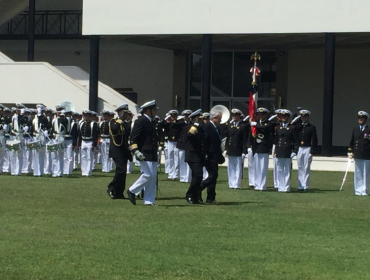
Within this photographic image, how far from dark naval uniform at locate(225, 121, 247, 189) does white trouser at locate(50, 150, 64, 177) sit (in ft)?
18.0

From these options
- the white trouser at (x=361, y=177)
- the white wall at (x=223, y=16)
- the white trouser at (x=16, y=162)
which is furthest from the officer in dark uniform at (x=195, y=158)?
the white wall at (x=223, y=16)

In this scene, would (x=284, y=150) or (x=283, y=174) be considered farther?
(x=284, y=150)

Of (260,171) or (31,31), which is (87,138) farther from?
(31,31)

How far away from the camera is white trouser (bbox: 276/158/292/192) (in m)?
20.1

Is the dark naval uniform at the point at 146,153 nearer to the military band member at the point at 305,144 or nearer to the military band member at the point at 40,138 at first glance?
the military band member at the point at 305,144

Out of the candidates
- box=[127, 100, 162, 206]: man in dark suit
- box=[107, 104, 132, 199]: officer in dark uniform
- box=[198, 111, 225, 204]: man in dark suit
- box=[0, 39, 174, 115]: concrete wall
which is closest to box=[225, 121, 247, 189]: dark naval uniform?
box=[107, 104, 132, 199]: officer in dark uniform

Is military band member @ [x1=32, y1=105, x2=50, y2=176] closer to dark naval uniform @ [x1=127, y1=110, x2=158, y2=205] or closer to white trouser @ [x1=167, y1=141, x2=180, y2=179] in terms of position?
white trouser @ [x1=167, y1=141, x2=180, y2=179]

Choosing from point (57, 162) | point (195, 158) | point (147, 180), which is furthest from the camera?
point (57, 162)

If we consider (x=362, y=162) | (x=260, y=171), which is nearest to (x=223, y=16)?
(x=260, y=171)

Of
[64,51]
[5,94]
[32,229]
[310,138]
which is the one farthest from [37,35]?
[32,229]

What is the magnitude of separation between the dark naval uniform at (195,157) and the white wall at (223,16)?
51.3ft

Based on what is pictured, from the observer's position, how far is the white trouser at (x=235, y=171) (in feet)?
67.3

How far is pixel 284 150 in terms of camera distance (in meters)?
20.3

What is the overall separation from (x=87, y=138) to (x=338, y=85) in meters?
18.1
